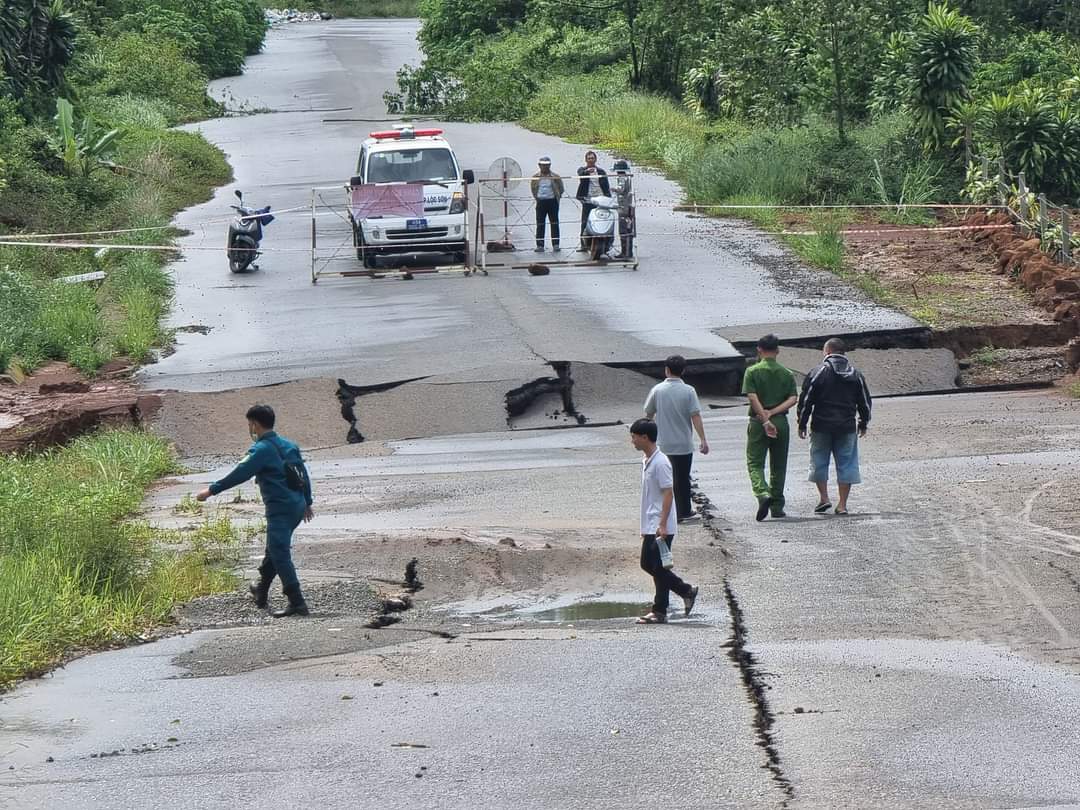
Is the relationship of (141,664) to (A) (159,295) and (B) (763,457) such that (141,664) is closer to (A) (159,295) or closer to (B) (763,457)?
(B) (763,457)

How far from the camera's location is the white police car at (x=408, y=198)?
24797 millimetres

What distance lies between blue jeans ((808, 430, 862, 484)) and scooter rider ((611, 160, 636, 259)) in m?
12.2

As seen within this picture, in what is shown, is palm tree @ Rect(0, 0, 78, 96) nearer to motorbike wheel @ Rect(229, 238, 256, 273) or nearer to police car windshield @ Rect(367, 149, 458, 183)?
motorbike wheel @ Rect(229, 238, 256, 273)

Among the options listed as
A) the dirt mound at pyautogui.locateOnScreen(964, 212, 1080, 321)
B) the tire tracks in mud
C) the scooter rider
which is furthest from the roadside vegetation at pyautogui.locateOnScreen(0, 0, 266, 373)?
the dirt mound at pyautogui.locateOnScreen(964, 212, 1080, 321)

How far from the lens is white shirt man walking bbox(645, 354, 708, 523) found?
39.7 feet

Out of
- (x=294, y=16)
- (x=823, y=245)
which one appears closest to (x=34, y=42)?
(x=823, y=245)

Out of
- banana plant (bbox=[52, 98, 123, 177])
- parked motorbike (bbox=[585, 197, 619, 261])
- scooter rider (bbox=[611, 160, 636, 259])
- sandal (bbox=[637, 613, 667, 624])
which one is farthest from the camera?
banana plant (bbox=[52, 98, 123, 177])

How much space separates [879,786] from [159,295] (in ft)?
63.6

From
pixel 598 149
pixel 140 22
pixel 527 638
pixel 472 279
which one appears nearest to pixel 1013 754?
pixel 527 638

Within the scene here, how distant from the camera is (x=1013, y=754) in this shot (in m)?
7.19

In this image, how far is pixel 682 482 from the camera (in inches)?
489

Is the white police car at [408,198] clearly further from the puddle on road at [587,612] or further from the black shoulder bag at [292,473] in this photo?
the puddle on road at [587,612]

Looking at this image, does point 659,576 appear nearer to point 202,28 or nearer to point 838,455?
point 838,455

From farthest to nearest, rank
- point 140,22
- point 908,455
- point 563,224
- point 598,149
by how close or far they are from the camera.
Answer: point 140,22 → point 598,149 → point 563,224 → point 908,455
